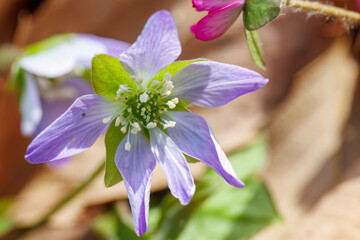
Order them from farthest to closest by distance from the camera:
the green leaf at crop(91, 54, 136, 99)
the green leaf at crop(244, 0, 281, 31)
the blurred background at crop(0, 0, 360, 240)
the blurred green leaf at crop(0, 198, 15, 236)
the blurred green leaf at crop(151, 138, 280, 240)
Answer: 1. the blurred background at crop(0, 0, 360, 240)
2. the blurred green leaf at crop(0, 198, 15, 236)
3. the blurred green leaf at crop(151, 138, 280, 240)
4. the green leaf at crop(91, 54, 136, 99)
5. the green leaf at crop(244, 0, 281, 31)

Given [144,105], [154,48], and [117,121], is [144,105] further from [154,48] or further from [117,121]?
[154,48]

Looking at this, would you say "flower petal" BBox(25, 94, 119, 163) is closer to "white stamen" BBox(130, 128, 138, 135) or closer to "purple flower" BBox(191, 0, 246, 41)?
"white stamen" BBox(130, 128, 138, 135)

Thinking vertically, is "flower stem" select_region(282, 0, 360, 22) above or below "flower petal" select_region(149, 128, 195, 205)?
above

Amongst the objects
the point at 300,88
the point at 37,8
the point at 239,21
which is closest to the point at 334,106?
the point at 300,88

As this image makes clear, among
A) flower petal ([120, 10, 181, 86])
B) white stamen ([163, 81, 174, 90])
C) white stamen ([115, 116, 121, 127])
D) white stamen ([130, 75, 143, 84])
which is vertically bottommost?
white stamen ([115, 116, 121, 127])

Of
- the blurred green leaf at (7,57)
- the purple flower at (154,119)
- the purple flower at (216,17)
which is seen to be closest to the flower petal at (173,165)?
the purple flower at (154,119)

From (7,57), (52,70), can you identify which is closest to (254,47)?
(52,70)

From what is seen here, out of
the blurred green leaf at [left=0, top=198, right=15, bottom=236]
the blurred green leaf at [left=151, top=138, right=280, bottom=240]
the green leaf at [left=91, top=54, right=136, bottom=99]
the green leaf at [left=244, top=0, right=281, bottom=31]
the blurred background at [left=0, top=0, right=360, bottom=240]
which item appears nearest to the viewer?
the green leaf at [left=244, top=0, right=281, bottom=31]

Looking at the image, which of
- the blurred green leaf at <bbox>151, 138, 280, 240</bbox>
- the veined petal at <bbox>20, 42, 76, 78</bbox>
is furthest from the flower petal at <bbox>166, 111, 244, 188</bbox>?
the veined petal at <bbox>20, 42, 76, 78</bbox>
